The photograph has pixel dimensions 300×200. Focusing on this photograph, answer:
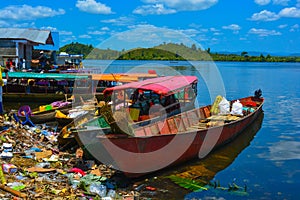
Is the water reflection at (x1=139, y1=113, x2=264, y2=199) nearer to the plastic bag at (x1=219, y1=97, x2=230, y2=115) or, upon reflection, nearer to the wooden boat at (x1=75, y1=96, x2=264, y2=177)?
the wooden boat at (x1=75, y1=96, x2=264, y2=177)

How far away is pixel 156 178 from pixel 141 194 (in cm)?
131

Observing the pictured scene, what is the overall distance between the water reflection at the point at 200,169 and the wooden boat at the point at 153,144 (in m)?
0.26

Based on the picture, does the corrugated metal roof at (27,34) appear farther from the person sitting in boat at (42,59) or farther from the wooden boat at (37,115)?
the wooden boat at (37,115)

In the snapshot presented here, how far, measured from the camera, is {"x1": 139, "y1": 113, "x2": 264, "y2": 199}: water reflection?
10.4m

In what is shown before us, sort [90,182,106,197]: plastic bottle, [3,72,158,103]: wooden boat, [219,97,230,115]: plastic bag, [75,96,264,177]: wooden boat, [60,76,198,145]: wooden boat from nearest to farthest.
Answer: [90,182,106,197]: plastic bottle
[75,96,264,177]: wooden boat
[60,76,198,145]: wooden boat
[219,97,230,115]: plastic bag
[3,72,158,103]: wooden boat

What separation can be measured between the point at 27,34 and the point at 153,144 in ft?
87.1

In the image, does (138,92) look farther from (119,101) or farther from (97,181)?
(97,181)

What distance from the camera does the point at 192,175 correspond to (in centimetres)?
1171

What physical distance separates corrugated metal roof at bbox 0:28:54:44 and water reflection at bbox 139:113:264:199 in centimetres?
2188

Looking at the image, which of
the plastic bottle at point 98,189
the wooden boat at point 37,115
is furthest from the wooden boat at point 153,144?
the wooden boat at point 37,115

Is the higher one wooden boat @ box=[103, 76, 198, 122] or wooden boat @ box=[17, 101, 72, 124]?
wooden boat @ box=[103, 76, 198, 122]

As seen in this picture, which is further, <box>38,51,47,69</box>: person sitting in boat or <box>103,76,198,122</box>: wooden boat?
<box>38,51,47,69</box>: person sitting in boat

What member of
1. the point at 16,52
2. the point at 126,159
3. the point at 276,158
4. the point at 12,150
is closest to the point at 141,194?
the point at 126,159

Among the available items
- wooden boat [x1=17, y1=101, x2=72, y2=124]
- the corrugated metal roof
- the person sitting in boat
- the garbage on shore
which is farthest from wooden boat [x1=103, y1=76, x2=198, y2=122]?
the person sitting in boat
